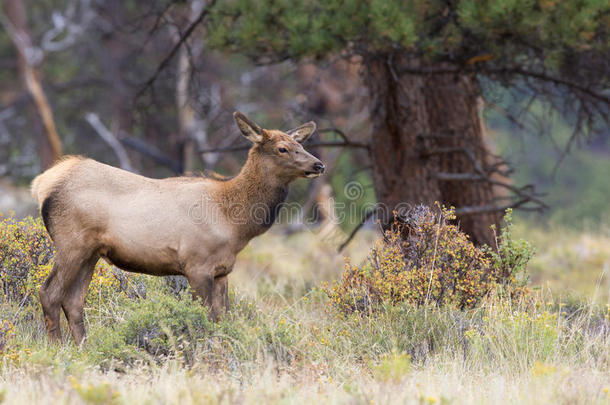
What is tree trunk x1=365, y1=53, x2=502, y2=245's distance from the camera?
9109mm

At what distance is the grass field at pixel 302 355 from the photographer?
4.79 metres

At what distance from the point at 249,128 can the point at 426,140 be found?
12.0 feet

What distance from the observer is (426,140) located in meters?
9.48

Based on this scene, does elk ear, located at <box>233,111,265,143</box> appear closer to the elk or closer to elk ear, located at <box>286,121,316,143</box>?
the elk

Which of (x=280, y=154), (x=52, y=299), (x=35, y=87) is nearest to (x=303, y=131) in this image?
(x=280, y=154)

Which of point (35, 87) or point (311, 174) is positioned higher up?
point (35, 87)

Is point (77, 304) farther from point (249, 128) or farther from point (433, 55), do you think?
→ point (433, 55)

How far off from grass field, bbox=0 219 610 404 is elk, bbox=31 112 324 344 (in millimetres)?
301

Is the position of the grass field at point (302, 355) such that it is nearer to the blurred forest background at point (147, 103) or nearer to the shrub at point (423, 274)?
the shrub at point (423, 274)

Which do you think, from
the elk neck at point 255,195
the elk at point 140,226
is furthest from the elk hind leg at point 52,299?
the elk neck at point 255,195

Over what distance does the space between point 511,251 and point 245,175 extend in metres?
2.80

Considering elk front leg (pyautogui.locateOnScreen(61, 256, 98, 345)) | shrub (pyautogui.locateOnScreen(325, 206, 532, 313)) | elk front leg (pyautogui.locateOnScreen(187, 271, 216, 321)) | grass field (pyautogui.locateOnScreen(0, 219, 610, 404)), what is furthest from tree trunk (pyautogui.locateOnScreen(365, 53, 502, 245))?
elk front leg (pyautogui.locateOnScreen(61, 256, 98, 345))

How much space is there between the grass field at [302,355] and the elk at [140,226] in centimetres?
30

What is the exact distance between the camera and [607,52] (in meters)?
8.51
